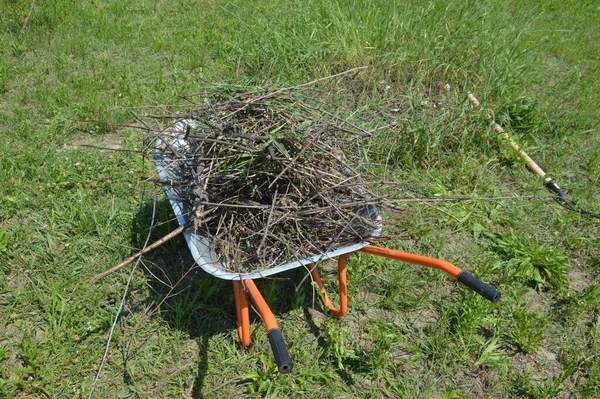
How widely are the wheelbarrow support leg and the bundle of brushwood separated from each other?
12cm

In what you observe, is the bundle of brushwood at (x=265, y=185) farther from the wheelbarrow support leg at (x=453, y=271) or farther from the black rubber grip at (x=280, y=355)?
the black rubber grip at (x=280, y=355)

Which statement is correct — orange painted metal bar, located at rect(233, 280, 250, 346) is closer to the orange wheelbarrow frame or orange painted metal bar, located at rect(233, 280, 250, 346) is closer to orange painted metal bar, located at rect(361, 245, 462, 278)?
the orange wheelbarrow frame

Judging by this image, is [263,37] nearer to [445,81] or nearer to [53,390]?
[445,81]

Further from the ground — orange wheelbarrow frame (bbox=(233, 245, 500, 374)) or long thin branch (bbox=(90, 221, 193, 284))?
long thin branch (bbox=(90, 221, 193, 284))

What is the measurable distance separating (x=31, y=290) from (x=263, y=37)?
115 inches

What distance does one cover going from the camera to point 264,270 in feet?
7.03

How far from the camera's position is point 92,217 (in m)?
3.17

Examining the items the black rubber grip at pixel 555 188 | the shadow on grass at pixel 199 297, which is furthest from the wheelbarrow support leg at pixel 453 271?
the black rubber grip at pixel 555 188

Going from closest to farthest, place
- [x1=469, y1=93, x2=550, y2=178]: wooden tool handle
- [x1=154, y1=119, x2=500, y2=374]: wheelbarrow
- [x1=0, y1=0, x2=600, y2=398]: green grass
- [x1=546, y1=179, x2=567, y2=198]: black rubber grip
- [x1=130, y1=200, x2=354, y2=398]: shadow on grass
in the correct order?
[x1=154, y1=119, x2=500, y2=374]: wheelbarrow, [x1=0, y1=0, x2=600, y2=398]: green grass, [x1=130, y1=200, x2=354, y2=398]: shadow on grass, [x1=546, y1=179, x2=567, y2=198]: black rubber grip, [x1=469, y1=93, x2=550, y2=178]: wooden tool handle

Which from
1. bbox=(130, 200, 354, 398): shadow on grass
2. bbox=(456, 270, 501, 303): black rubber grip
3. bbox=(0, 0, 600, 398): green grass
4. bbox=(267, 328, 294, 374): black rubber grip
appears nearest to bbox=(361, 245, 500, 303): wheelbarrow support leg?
bbox=(456, 270, 501, 303): black rubber grip

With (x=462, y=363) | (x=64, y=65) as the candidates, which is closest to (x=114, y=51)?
(x=64, y=65)

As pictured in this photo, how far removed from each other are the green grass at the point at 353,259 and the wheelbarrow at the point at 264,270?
26 centimetres

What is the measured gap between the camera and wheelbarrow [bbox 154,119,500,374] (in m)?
1.99

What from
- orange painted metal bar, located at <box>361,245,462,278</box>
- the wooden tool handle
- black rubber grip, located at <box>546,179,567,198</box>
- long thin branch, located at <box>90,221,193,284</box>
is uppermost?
long thin branch, located at <box>90,221,193,284</box>
